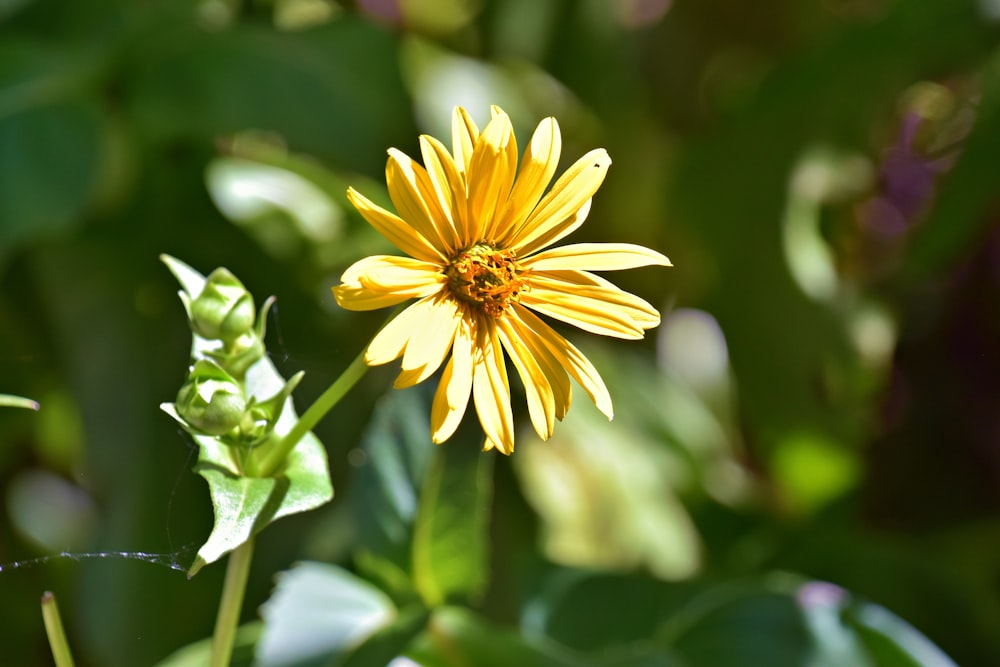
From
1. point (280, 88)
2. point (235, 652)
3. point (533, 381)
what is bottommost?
point (235, 652)

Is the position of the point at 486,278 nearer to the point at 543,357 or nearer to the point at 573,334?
the point at 543,357

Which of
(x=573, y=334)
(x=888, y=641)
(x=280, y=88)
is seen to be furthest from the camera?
(x=573, y=334)

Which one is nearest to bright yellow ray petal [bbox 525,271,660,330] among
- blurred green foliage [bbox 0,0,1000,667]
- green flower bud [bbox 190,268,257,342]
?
green flower bud [bbox 190,268,257,342]

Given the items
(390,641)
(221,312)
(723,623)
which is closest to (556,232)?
(221,312)

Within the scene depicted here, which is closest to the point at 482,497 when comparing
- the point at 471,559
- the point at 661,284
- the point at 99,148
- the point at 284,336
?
the point at 471,559

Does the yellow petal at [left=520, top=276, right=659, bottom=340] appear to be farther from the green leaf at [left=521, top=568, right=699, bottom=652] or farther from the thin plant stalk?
the green leaf at [left=521, top=568, right=699, bottom=652]

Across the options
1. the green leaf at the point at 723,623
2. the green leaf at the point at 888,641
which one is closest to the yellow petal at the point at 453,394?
the green leaf at the point at 723,623

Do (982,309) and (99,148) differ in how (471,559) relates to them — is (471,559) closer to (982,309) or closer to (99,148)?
(99,148)
